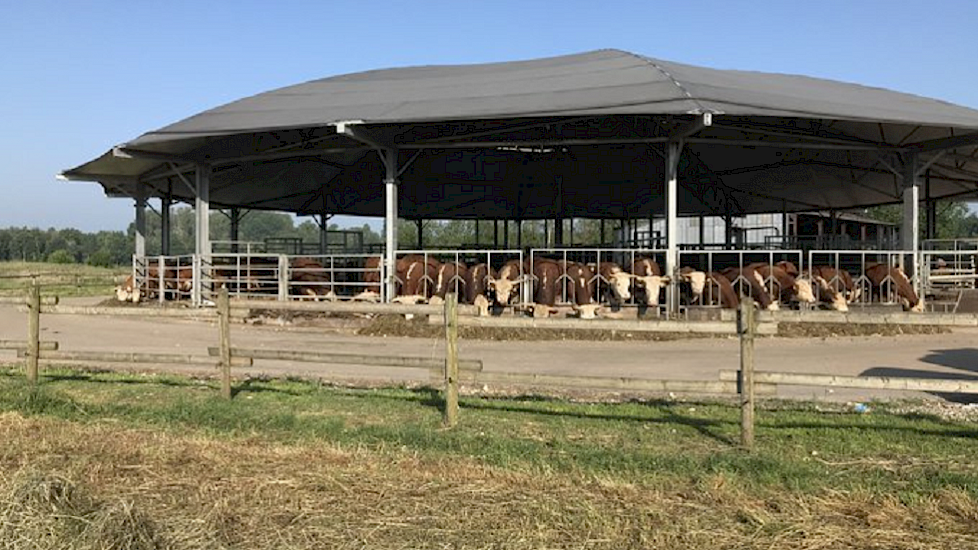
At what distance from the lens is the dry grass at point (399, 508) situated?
477 cm

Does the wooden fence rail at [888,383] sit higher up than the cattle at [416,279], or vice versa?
the cattle at [416,279]

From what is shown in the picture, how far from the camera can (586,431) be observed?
7.82 meters

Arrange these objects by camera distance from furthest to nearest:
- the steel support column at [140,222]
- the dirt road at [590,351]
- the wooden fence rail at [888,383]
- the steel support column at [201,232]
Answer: the steel support column at [140,222] → the steel support column at [201,232] → the dirt road at [590,351] → the wooden fence rail at [888,383]

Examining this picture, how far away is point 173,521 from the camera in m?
5.08

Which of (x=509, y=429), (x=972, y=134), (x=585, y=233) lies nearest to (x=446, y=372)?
(x=509, y=429)

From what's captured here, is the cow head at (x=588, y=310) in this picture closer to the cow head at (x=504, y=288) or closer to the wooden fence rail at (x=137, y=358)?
the cow head at (x=504, y=288)

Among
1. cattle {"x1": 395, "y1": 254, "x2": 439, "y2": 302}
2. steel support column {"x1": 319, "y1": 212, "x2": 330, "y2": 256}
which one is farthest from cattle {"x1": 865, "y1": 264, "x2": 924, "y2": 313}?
steel support column {"x1": 319, "y1": 212, "x2": 330, "y2": 256}

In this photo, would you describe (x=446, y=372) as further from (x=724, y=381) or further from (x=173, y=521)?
(x=173, y=521)

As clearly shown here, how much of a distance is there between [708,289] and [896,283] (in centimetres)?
487

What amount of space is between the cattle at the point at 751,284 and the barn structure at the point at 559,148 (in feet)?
5.46

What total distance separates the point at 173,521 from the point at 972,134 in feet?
71.2

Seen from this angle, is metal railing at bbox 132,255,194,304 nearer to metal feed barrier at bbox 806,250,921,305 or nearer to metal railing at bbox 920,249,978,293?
metal feed barrier at bbox 806,250,921,305

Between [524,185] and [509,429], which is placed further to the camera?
[524,185]

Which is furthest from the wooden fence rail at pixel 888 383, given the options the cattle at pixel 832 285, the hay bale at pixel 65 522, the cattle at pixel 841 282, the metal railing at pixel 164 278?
the metal railing at pixel 164 278
